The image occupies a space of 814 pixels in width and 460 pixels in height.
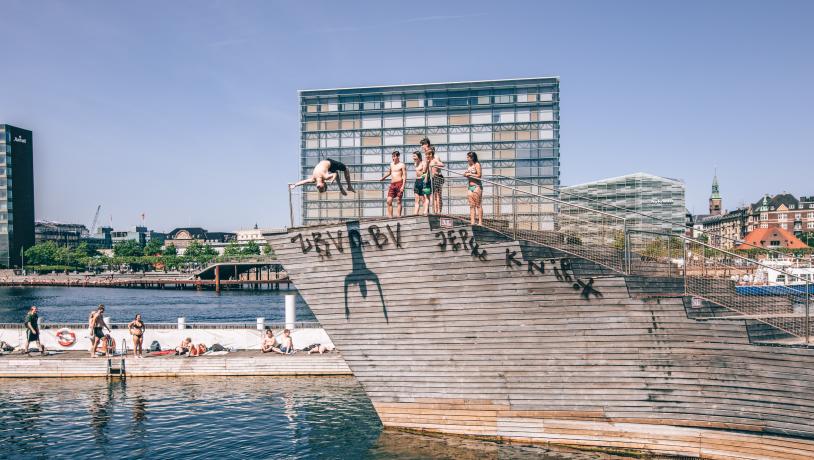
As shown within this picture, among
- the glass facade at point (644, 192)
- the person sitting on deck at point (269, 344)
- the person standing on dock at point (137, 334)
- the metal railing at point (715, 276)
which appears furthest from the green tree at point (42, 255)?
the metal railing at point (715, 276)

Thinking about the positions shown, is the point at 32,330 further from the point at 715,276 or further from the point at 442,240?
the point at 715,276

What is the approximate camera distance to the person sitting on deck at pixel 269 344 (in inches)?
993

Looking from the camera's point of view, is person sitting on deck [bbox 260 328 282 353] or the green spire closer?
person sitting on deck [bbox 260 328 282 353]

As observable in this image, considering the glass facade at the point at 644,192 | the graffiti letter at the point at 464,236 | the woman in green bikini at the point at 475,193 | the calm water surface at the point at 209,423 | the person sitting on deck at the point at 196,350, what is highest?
the glass facade at the point at 644,192

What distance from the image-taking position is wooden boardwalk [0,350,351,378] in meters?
23.9

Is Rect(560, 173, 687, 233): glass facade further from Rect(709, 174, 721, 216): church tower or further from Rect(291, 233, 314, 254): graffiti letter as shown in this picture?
Rect(709, 174, 721, 216): church tower

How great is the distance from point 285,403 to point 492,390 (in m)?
9.48

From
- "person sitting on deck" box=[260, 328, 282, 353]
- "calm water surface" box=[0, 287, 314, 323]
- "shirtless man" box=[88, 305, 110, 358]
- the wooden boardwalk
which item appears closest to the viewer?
the wooden boardwalk

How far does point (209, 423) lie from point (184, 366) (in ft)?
24.1

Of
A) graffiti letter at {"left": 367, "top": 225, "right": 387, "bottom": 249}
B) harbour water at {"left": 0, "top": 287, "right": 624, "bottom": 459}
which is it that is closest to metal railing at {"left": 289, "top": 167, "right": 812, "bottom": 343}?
graffiti letter at {"left": 367, "top": 225, "right": 387, "bottom": 249}

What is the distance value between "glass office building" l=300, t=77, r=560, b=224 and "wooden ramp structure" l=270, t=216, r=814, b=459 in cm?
6514

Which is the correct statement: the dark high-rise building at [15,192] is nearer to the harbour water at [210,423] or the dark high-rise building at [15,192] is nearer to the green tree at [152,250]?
the green tree at [152,250]

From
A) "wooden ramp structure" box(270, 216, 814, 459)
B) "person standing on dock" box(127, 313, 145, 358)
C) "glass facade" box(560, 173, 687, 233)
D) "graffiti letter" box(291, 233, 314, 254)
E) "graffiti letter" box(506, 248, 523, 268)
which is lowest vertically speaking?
"person standing on dock" box(127, 313, 145, 358)

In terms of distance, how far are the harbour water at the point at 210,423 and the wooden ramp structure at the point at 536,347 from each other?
0.80 meters
